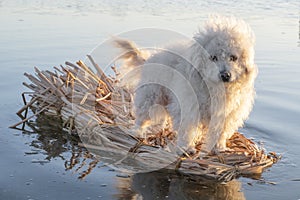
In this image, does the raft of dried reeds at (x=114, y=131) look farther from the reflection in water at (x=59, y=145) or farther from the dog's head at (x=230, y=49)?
the dog's head at (x=230, y=49)

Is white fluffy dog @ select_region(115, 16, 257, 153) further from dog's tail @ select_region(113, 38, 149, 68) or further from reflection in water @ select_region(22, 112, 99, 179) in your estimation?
reflection in water @ select_region(22, 112, 99, 179)

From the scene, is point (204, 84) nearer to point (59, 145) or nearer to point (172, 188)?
point (172, 188)

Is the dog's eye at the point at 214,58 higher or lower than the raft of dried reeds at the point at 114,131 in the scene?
higher

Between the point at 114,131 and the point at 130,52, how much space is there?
3.26ft

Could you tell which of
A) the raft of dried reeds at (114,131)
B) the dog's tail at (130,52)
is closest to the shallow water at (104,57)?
the raft of dried reeds at (114,131)

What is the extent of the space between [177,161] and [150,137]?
2.77 feet

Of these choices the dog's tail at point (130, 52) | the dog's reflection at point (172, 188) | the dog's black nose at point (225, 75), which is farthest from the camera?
the dog's tail at point (130, 52)

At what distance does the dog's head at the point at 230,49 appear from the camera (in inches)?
182

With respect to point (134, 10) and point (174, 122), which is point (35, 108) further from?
point (134, 10)

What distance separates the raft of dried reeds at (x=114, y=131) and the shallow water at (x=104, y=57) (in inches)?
5.7

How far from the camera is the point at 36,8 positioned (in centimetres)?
1388

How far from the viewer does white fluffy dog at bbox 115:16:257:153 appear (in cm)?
468

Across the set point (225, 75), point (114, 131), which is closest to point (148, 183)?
point (114, 131)

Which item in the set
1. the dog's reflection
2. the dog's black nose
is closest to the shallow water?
the dog's reflection
